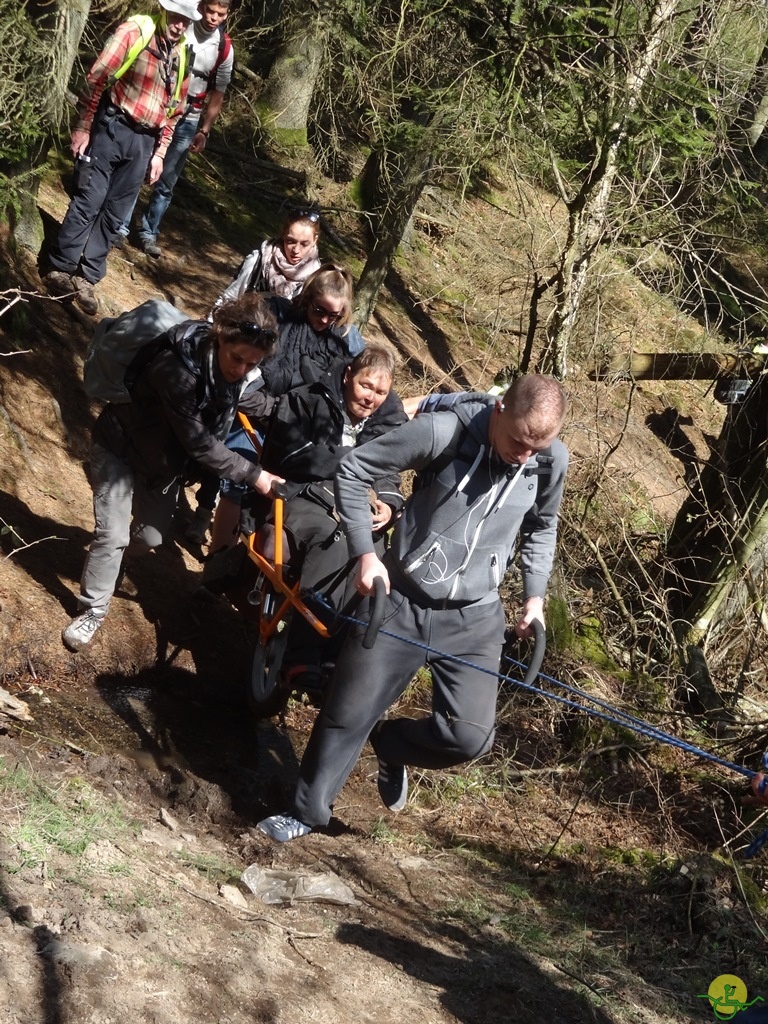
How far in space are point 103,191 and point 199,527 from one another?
2.32 meters

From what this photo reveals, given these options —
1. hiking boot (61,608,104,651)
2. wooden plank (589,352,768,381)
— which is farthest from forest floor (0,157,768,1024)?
wooden plank (589,352,768,381)

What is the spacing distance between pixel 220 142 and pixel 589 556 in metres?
8.20

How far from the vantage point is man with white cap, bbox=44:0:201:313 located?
6.79 metres

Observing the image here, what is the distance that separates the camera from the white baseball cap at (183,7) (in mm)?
6743

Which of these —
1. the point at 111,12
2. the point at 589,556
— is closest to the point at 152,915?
the point at 589,556

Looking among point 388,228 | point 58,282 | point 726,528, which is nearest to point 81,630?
point 58,282

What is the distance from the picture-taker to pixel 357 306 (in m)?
11.1

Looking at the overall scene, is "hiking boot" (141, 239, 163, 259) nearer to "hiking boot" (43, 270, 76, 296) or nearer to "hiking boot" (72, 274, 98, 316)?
"hiking boot" (72, 274, 98, 316)

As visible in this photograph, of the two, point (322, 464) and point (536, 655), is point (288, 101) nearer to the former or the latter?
point (322, 464)

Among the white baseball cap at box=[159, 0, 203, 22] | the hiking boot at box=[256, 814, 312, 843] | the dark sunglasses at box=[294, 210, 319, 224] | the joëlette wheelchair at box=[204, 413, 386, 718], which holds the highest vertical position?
the white baseball cap at box=[159, 0, 203, 22]

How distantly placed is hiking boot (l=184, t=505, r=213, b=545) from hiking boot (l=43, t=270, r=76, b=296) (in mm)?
1745

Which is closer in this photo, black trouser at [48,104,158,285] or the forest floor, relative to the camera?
the forest floor

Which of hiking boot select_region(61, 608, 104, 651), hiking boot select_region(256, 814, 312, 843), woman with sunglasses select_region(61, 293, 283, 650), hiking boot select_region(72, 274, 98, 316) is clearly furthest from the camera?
hiking boot select_region(72, 274, 98, 316)

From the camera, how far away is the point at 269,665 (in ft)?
18.1
